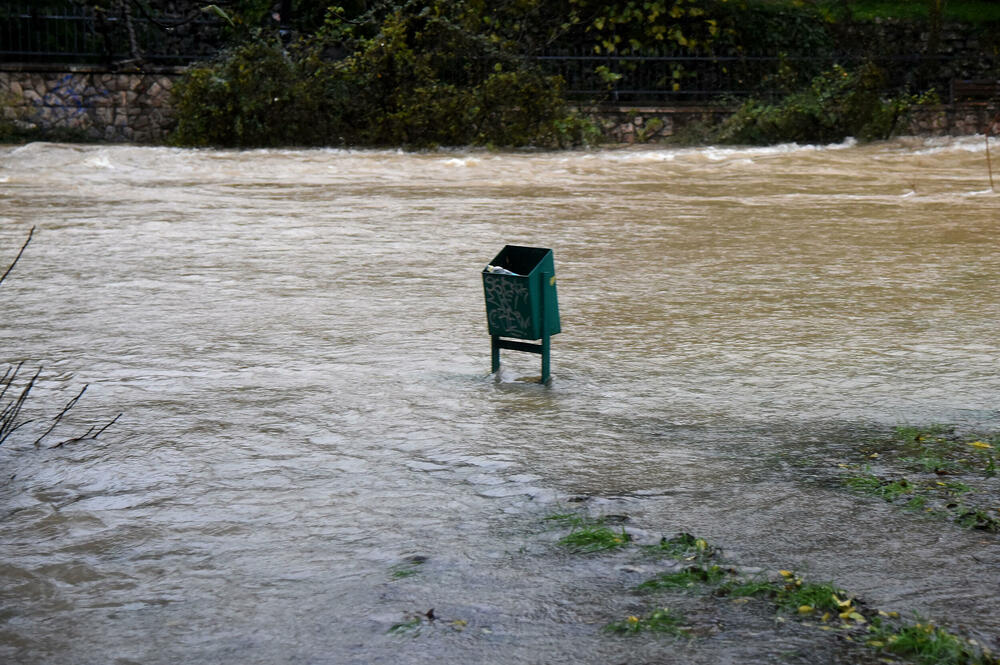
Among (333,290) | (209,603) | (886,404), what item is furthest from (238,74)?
(209,603)

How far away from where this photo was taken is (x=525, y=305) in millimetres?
6352

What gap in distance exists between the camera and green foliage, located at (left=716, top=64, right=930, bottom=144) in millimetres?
21781

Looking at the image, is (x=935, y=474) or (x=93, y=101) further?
(x=93, y=101)

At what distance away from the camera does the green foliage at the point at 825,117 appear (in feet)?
71.5

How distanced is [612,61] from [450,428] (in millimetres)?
18794

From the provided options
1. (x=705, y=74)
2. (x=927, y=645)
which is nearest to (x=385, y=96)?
(x=705, y=74)

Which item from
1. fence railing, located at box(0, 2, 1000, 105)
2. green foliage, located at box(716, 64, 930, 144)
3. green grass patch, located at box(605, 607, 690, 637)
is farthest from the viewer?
fence railing, located at box(0, 2, 1000, 105)

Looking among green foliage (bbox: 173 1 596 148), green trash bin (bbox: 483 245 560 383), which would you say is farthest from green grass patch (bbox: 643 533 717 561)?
green foliage (bbox: 173 1 596 148)

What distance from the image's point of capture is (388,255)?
10.8 m

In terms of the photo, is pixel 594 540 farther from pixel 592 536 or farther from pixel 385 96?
pixel 385 96

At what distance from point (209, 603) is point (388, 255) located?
23.1 ft

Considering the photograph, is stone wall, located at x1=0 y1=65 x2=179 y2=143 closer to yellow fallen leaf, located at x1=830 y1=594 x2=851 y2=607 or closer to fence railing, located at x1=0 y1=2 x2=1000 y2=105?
fence railing, located at x1=0 y1=2 x2=1000 y2=105

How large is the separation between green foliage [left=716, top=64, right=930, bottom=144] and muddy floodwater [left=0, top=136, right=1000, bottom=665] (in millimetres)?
9525

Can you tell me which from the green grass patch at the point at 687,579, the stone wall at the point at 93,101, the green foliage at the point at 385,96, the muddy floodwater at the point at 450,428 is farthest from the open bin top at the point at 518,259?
A: the stone wall at the point at 93,101
